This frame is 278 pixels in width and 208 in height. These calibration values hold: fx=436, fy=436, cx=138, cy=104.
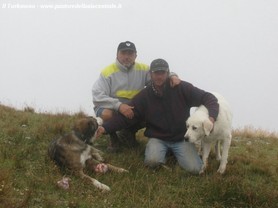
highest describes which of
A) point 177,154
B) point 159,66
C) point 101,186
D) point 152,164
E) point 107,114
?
point 159,66

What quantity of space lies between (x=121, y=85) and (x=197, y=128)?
2.15 m

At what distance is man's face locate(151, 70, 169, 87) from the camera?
7535 mm

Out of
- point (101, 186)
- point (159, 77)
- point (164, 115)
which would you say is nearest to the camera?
point (101, 186)

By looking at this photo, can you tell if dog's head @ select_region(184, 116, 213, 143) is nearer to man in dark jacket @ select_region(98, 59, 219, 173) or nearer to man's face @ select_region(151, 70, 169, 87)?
man in dark jacket @ select_region(98, 59, 219, 173)

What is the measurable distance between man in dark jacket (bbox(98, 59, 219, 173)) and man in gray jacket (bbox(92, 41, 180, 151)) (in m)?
0.44

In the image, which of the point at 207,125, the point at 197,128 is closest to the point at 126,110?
the point at 197,128

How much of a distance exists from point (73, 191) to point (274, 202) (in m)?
2.79

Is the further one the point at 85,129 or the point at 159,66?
the point at 159,66

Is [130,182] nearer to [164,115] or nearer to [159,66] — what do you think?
[164,115]

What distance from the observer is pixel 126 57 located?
8.41 meters

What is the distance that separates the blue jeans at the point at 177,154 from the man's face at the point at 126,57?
63.0 inches

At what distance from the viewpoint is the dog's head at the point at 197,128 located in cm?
688

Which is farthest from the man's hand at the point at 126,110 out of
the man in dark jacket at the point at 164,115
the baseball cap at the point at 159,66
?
the baseball cap at the point at 159,66

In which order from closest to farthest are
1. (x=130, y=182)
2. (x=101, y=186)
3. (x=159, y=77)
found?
(x=101, y=186) < (x=130, y=182) < (x=159, y=77)
